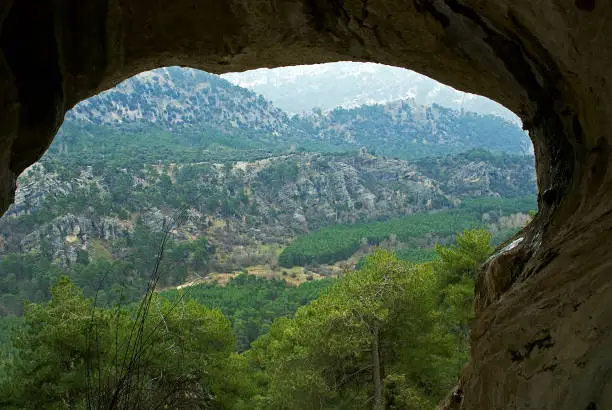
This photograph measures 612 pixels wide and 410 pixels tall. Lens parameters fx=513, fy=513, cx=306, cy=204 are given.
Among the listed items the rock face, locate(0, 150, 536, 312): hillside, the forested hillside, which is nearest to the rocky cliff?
locate(0, 150, 536, 312): hillside

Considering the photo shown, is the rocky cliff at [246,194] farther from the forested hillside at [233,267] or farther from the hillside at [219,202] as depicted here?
the forested hillside at [233,267]

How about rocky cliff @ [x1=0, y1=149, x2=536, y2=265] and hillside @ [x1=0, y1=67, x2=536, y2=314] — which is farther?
rocky cliff @ [x1=0, y1=149, x2=536, y2=265]

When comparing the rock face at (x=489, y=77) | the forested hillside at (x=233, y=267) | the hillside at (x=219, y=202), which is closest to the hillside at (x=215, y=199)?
the hillside at (x=219, y=202)

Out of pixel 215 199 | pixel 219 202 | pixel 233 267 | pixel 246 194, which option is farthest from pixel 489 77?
pixel 246 194

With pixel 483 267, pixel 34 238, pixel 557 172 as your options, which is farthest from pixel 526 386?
pixel 34 238

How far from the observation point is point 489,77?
182 inches

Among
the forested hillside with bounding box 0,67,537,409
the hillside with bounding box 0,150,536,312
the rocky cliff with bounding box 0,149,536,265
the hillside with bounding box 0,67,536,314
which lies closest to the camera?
the forested hillside with bounding box 0,67,537,409

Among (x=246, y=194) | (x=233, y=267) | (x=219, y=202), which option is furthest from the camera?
(x=246, y=194)

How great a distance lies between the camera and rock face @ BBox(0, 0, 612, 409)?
2.89 m

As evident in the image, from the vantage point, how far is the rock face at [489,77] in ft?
9.50

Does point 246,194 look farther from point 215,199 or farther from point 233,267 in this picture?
point 233,267

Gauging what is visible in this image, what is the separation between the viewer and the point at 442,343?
1541 cm

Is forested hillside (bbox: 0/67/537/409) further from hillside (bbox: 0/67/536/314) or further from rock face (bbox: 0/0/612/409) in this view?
rock face (bbox: 0/0/612/409)

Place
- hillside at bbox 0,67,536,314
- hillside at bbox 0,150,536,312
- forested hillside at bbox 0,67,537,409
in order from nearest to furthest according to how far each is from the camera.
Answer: forested hillside at bbox 0,67,537,409 < hillside at bbox 0,150,536,312 < hillside at bbox 0,67,536,314
